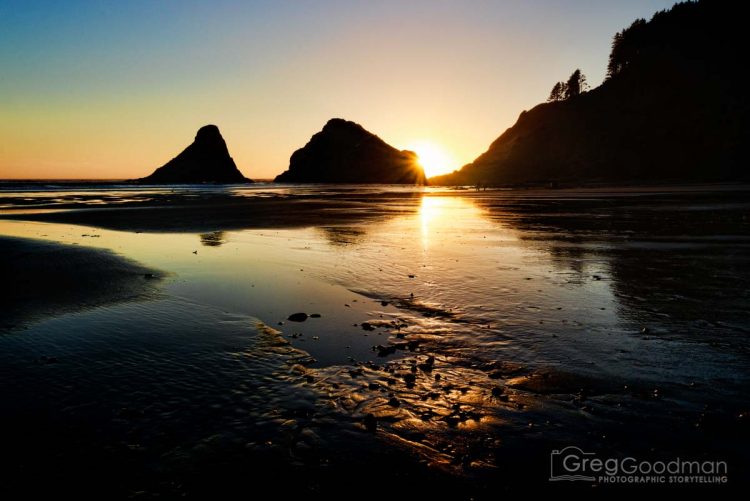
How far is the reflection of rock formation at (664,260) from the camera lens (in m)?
9.47

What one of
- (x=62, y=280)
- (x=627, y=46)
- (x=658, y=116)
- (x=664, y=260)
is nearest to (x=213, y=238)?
(x=62, y=280)

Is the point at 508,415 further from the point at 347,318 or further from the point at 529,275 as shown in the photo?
the point at 529,275

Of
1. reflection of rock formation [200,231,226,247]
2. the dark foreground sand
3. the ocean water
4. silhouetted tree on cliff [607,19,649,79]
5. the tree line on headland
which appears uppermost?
silhouetted tree on cliff [607,19,649,79]

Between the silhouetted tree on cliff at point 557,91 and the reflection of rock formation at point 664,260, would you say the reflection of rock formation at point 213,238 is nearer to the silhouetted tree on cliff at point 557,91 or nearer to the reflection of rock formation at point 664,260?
the reflection of rock formation at point 664,260

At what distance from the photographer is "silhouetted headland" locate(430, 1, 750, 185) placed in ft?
348

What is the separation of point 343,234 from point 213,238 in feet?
23.9

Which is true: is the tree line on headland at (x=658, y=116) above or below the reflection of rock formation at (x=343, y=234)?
above

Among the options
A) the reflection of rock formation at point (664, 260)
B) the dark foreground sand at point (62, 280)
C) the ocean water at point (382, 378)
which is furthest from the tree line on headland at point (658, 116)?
the dark foreground sand at point (62, 280)

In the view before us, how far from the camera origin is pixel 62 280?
13.6 meters

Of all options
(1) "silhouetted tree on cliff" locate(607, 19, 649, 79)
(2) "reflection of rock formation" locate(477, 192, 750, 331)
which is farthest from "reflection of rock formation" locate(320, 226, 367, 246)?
(1) "silhouetted tree on cliff" locate(607, 19, 649, 79)

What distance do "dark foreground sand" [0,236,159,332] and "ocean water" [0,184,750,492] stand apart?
98 cm

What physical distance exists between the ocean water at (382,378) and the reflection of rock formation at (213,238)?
7364mm

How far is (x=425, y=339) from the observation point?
322 inches

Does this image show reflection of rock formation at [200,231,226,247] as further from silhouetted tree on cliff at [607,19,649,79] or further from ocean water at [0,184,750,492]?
silhouetted tree on cliff at [607,19,649,79]
